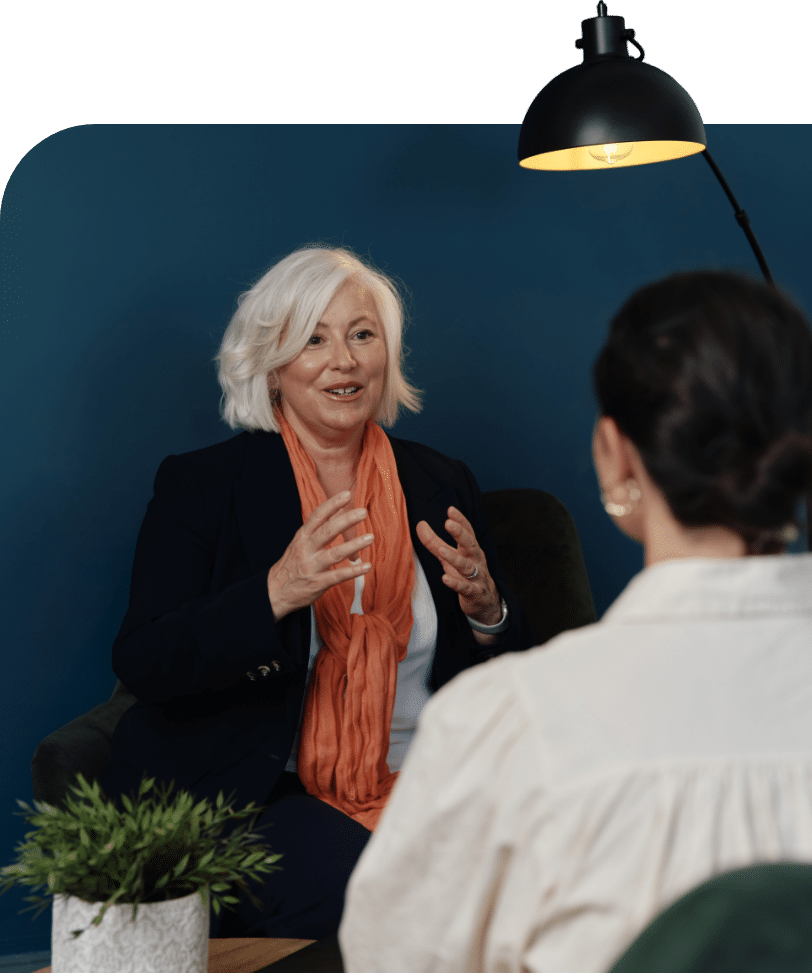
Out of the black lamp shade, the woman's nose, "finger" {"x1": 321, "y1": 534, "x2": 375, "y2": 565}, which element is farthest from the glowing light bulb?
"finger" {"x1": 321, "y1": 534, "x2": 375, "y2": 565}

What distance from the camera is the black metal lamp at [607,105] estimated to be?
2.08 meters

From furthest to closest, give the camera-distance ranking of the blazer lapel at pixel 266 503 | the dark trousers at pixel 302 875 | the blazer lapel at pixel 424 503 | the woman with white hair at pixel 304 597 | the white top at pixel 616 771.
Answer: the blazer lapel at pixel 424 503
the blazer lapel at pixel 266 503
the woman with white hair at pixel 304 597
the dark trousers at pixel 302 875
the white top at pixel 616 771

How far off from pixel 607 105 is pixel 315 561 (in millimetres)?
1166

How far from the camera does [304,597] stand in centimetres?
179

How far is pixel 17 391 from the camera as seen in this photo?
2541 mm

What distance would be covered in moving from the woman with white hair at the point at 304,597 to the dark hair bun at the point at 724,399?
0.90 metres

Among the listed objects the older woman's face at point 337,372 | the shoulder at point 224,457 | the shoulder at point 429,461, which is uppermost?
the older woman's face at point 337,372

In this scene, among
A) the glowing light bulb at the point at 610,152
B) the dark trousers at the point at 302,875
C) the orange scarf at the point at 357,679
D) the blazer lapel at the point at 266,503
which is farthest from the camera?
the glowing light bulb at the point at 610,152

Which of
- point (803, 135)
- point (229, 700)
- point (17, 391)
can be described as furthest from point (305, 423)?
point (803, 135)

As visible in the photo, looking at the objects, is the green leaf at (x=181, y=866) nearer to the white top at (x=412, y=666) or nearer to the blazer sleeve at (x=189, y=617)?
the blazer sleeve at (x=189, y=617)

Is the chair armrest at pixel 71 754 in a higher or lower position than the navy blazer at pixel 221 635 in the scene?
lower

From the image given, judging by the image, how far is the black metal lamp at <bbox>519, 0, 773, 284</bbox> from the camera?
2082 millimetres

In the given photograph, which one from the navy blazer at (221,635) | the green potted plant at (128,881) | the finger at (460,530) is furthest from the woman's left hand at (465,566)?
the green potted plant at (128,881)

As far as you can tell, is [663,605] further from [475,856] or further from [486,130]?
[486,130]
